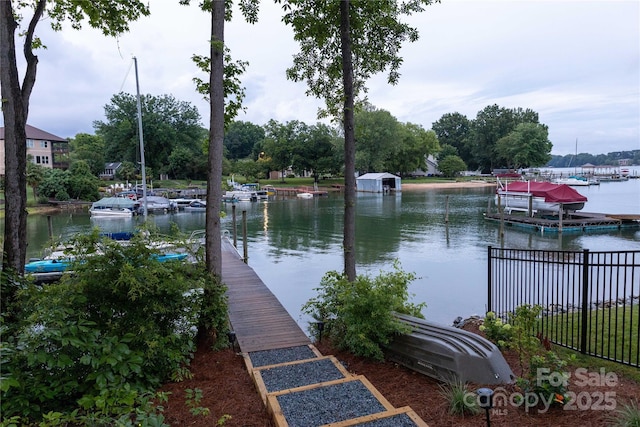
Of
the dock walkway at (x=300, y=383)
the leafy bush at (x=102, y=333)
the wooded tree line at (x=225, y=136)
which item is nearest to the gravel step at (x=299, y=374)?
the dock walkway at (x=300, y=383)

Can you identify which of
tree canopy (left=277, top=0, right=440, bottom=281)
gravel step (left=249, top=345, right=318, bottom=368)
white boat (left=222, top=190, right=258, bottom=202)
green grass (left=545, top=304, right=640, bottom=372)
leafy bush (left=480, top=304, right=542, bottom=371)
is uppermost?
tree canopy (left=277, top=0, right=440, bottom=281)

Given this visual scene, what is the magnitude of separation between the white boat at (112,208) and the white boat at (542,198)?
93.9 feet

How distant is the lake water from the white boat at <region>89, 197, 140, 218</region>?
42.5 inches

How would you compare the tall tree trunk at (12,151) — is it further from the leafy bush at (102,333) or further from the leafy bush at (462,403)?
the leafy bush at (462,403)

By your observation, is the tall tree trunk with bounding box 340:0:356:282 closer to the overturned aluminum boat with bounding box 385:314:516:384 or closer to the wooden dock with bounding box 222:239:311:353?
the wooden dock with bounding box 222:239:311:353

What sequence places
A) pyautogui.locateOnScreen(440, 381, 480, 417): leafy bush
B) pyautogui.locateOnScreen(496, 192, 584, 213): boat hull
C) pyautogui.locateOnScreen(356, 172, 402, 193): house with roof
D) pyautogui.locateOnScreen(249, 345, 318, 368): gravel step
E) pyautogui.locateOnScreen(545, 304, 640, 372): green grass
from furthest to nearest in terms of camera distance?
pyautogui.locateOnScreen(356, 172, 402, 193): house with roof, pyautogui.locateOnScreen(496, 192, 584, 213): boat hull, pyautogui.locateOnScreen(249, 345, 318, 368): gravel step, pyautogui.locateOnScreen(545, 304, 640, 372): green grass, pyautogui.locateOnScreen(440, 381, 480, 417): leafy bush

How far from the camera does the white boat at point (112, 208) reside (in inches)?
1309

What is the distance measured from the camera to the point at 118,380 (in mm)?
3439

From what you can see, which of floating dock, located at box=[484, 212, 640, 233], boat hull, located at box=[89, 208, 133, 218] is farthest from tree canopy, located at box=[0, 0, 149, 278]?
boat hull, located at box=[89, 208, 133, 218]

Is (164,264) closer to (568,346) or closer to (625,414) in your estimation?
(625,414)

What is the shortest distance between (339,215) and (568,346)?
26.3m

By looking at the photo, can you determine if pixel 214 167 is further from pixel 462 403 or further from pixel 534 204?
pixel 534 204

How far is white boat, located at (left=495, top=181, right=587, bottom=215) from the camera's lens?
2358 centimetres

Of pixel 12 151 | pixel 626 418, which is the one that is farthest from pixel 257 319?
pixel 626 418
